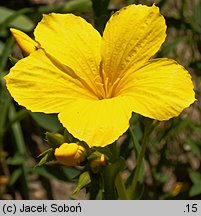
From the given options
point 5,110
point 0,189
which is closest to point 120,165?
point 5,110

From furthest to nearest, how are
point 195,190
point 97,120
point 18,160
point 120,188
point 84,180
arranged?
point 18,160 → point 195,190 → point 120,188 → point 84,180 → point 97,120

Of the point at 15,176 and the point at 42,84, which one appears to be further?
the point at 15,176

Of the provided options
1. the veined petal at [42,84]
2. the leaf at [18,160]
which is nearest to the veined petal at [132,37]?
the veined petal at [42,84]

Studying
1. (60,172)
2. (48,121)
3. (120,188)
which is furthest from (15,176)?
(120,188)

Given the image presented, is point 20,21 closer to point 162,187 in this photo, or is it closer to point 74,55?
point 162,187

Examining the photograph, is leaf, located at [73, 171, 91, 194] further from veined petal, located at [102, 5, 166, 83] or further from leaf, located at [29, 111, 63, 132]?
leaf, located at [29, 111, 63, 132]

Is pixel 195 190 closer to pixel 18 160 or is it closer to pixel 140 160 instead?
pixel 140 160
